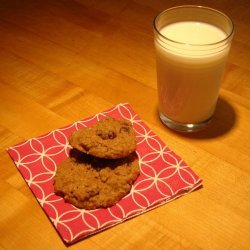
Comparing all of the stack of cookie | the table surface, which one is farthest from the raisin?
the table surface

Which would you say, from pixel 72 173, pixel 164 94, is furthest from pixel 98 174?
pixel 164 94

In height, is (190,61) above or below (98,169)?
above

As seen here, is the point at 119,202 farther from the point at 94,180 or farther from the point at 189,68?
the point at 189,68

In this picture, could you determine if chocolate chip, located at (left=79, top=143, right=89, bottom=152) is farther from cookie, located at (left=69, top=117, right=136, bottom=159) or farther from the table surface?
the table surface

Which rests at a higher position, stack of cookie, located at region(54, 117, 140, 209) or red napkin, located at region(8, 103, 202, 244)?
stack of cookie, located at region(54, 117, 140, 209)

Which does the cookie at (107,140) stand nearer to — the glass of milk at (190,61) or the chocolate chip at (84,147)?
the chocolate chip at (84,147)

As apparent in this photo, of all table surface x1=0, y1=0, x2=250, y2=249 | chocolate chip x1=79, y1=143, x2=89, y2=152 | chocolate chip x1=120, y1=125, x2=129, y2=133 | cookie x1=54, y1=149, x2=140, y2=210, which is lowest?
table surface x1=0, y1=0, x2=250, y2=249

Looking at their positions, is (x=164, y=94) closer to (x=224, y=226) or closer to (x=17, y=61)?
(x=224, y=226)

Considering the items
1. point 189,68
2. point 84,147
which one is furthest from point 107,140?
point 189,68

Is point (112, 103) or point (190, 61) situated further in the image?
point (112, 103)
